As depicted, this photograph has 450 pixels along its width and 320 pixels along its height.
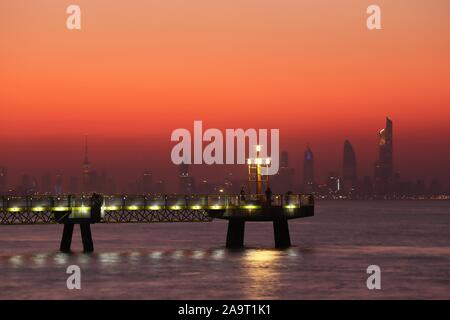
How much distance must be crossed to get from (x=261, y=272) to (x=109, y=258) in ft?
60.2

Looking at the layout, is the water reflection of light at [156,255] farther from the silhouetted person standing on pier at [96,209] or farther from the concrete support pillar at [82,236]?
the silhouetted person standing on pier at [96,209]

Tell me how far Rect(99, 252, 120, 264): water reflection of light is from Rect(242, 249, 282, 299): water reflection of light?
11581mm

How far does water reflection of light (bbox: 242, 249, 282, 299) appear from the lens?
73.8 meters

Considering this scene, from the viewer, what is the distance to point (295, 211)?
314 feet

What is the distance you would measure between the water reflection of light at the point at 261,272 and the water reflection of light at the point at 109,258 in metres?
11.6

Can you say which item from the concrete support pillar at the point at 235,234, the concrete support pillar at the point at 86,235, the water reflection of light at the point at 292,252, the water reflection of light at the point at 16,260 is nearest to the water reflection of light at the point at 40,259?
the water reflection of light at the point at 16,260

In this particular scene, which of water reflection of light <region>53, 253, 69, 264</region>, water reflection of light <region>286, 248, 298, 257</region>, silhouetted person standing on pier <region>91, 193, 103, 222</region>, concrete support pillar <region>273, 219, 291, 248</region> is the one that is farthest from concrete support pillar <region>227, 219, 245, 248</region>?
water reflection of light <region>53, 253, 69, 264</region>

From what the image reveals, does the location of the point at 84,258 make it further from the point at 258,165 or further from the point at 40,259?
the point at 258,165

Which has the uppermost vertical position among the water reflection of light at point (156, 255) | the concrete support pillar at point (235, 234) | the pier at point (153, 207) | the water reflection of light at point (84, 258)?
the pier at point (153, 207)

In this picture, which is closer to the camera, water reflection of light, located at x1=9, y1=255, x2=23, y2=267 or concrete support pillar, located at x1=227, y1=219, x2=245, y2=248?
water reflection of light, located at x1=9, y1=255, x2=23, y2=267

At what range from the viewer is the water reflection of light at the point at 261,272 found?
2906 inches

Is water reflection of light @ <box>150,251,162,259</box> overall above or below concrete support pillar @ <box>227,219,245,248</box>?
below

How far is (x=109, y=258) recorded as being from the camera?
96250mm

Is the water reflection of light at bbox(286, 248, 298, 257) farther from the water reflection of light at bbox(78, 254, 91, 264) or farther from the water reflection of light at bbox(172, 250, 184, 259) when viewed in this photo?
the water reflection of light at bbox(78, 254, 91, 264)
